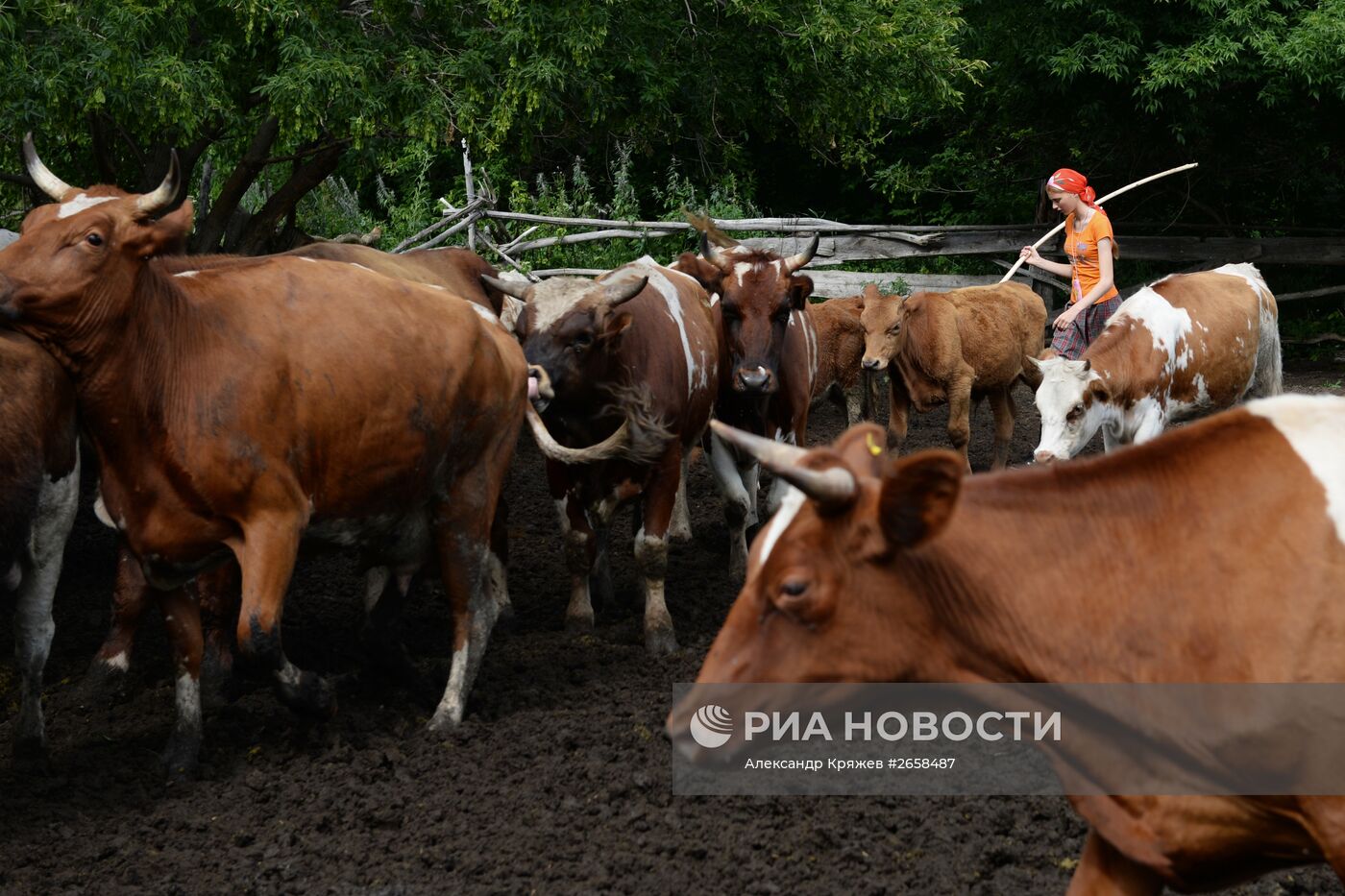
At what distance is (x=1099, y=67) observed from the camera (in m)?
15.5

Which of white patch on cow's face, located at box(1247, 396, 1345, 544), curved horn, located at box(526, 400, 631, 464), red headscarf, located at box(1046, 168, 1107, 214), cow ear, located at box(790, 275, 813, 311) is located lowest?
curved horn, located at box(526, 400, 631, 464)

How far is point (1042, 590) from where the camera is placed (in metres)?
3.25

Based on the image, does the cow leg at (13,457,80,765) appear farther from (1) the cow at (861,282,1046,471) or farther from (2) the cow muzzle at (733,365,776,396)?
(1) the cow at (861,282,1046,471)

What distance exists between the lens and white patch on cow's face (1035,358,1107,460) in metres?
9.50

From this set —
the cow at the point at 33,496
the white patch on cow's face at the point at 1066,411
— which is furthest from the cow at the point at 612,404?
the white patch on cow's face at the point at 1066,411

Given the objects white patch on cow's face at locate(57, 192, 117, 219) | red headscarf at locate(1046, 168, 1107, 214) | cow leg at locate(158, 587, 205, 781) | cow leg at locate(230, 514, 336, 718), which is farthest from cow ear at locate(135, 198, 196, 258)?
red headscarf at locate(1046, 168, 1107, 214)

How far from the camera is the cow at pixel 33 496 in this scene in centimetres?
571

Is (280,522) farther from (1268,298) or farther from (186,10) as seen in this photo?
(1268,298)

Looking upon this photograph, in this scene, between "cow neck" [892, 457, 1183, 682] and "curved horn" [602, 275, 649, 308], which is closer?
"cow neck" [892, 457, 1183, 682]

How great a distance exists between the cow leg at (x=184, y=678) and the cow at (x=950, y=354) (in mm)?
7337

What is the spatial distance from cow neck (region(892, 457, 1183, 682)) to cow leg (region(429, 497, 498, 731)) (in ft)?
12.2

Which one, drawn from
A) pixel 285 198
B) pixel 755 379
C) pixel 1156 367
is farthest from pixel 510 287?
pixel 1156 367

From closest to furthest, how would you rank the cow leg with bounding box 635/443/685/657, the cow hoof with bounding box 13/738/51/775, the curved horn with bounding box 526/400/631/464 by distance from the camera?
the cow hoof with bounding box 13/738/51/775 < the curved horn with bounding box 526/400/631/464 < the cow leg with bounding box 635/443/685/657

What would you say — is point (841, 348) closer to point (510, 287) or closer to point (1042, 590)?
point (510, 287)
